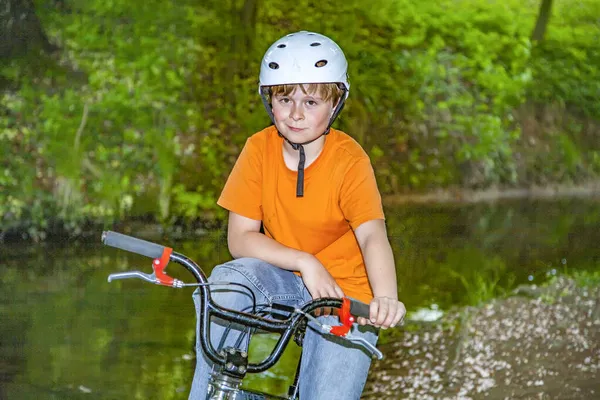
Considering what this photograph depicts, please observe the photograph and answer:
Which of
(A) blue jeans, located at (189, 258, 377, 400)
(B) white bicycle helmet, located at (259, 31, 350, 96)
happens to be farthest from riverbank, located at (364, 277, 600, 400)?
(B) white bicycle helmet, located at (259, 31, 350, 96)

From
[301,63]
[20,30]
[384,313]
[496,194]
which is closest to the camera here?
[384,313]

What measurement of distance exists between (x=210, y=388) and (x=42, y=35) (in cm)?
1132

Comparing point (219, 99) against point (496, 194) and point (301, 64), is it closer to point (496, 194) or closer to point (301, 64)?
point (496, 194)

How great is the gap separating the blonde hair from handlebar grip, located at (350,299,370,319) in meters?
0.76

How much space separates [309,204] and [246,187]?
0.67ft

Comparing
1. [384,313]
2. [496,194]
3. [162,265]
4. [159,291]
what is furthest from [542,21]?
[162,265]

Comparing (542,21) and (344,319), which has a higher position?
(542,21)

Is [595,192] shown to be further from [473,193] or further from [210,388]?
[210,388]

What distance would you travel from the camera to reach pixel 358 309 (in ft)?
10.5

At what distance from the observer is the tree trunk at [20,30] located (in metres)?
13.6

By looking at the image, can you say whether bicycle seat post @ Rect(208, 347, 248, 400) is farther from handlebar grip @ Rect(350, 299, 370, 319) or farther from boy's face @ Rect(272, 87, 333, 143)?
boy's face @ Rect(272, 87, 333, 143)

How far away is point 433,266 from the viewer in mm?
11633

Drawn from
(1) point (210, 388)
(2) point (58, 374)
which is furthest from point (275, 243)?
(2) point (58, 374)

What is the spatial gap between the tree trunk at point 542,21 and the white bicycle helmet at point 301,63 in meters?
15.3
